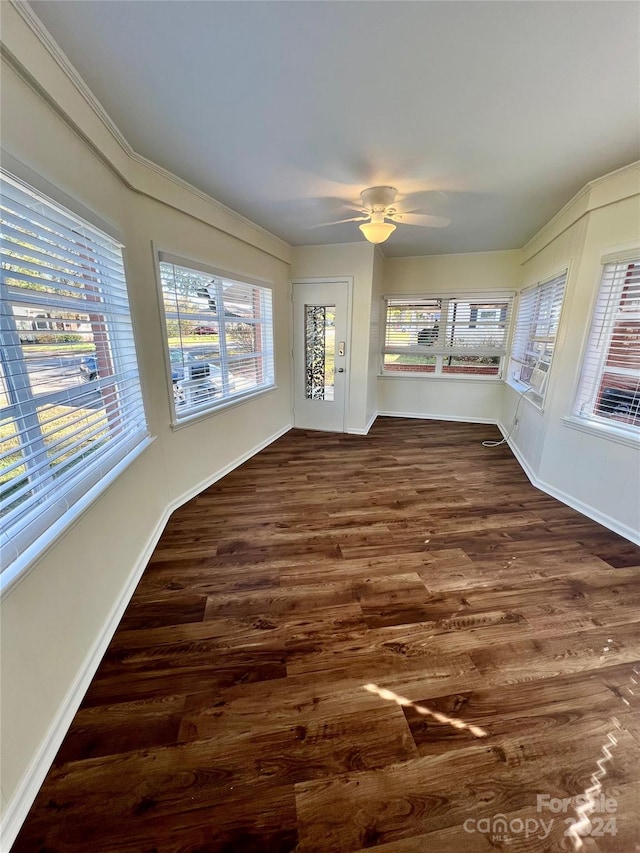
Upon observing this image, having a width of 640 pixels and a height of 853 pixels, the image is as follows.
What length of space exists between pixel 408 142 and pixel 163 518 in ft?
9.87

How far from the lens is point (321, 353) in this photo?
15.2 ft

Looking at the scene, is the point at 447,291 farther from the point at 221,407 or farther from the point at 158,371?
the point at 158,371

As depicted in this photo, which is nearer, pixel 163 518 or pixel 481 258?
pixel 163 518

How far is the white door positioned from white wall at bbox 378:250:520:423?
1.28 metres

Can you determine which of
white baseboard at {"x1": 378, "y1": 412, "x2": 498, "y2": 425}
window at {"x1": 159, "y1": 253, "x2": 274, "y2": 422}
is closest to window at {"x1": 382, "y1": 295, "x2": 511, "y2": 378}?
white baseboard at {"x1": 378, "y1": 412, "x2": 498, "y2": 425}

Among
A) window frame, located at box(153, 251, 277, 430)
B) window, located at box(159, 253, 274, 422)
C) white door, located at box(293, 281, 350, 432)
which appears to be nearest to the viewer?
window frame, located at box(153, 251, 277, 430)

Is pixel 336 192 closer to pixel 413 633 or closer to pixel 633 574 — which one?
pixel 413 633

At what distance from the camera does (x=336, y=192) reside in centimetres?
262

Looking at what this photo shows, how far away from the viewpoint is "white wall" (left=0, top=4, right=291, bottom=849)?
108 centimetres

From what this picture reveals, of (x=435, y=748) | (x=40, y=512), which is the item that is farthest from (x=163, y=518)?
(x=435, y=748)

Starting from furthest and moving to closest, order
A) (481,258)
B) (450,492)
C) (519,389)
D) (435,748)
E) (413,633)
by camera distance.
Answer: (481,258) → (519,389) → (450,492) → (413,633) → (435,748)

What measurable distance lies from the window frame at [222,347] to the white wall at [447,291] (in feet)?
7.17

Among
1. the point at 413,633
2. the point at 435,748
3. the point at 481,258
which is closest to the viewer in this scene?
the point at 435,748

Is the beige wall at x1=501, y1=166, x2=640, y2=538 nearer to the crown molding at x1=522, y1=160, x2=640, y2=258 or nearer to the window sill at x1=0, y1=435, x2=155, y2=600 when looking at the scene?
the crown molding at x1=522, y1=160, x2=640, y2=258
